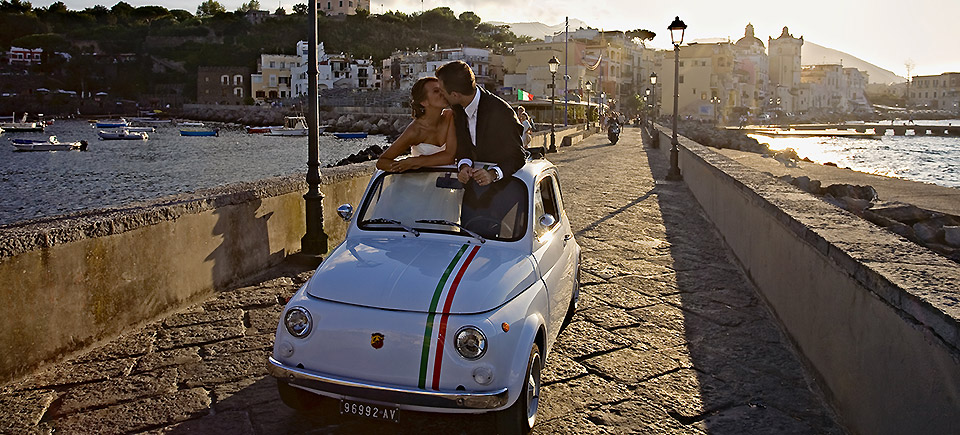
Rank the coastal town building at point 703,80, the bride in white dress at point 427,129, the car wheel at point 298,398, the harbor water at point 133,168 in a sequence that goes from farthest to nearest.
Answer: the coastal town building at point 703,80 → the harbor water at point 133,168 → the bride in white dress at point 427,129 → the car wheel at point 298,398

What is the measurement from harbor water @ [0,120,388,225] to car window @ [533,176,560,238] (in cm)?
2089

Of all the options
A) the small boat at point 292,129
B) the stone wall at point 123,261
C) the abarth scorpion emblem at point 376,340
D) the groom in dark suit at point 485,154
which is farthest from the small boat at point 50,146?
the abarth scorpion emblem at point 376,340

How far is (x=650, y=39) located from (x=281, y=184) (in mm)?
150238

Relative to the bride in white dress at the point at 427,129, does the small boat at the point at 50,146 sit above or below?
below

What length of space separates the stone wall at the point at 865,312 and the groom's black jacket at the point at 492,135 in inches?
80.4

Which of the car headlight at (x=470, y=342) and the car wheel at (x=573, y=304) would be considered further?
the car wheel at (x=573, y=304)

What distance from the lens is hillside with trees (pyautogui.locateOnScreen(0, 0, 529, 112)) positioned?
136250 mm

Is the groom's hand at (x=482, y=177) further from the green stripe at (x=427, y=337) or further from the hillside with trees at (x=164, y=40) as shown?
the hillside with trees at (x=164, y=40)

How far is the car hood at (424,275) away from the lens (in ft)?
11.8

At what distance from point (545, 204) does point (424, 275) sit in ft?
5.16

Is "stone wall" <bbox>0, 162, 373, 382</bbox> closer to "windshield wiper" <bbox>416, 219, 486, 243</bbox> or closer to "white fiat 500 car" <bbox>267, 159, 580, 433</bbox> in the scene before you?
"white fiat 500 car" <bbox>267, 159, 580, 433</bbox>

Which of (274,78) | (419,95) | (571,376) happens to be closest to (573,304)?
(571,376)

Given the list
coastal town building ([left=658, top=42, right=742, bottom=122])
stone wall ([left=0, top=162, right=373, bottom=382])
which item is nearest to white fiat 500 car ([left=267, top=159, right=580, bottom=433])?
stone wall ([left=0, top=162, right=373, bottom=382])

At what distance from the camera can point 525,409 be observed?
12.3ft
